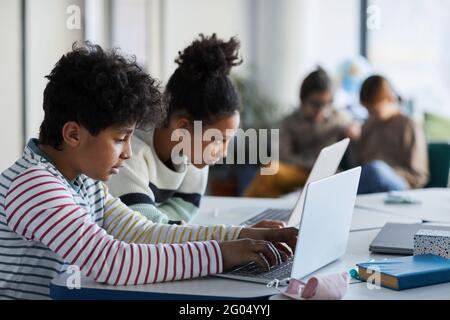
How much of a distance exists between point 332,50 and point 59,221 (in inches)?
172

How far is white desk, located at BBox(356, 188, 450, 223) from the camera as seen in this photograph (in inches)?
82.8

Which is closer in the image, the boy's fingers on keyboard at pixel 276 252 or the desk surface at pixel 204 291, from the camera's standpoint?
the desk surface at pixel 204 291

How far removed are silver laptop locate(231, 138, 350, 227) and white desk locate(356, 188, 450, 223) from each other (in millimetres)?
282

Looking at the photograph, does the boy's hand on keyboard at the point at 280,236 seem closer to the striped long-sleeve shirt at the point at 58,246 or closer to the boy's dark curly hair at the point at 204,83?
the striped long-sleeve shirt at the point at 58,246

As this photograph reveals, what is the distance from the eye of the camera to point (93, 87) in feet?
4.50

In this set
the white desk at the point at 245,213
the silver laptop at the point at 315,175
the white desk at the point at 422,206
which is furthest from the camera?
the white desk at the point at 422,206

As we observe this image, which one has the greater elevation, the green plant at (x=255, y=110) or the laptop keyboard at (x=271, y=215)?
the green plant at (x=255, y=110)

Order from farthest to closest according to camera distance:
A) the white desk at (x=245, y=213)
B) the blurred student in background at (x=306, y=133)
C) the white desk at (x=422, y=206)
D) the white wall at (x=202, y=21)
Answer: the white wall at (x=202, y=21) < the blurred student in background at (x=306, y=133) < the white desk at (x=422, y=206) < the white desk at (x=245, y=213)

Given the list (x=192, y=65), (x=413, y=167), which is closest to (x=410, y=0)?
(x=413, y=167)

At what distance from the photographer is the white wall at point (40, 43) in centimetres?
Result: 385

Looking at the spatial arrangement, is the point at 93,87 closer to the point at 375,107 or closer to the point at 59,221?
the point at 59,221

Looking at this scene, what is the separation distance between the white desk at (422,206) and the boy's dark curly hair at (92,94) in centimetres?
100

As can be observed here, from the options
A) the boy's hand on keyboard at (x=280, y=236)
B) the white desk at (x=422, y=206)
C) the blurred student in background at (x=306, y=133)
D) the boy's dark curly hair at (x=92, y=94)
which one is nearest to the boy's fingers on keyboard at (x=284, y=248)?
the boy's hand on keyboard at (x=280, y=236)

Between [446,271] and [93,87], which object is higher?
[93,87]
